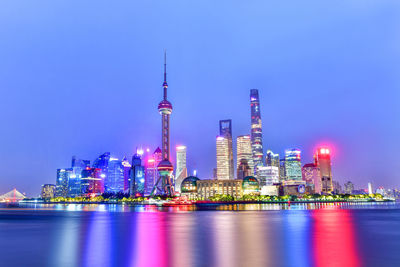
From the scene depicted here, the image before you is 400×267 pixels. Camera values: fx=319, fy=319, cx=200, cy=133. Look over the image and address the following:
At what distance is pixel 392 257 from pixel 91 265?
78.3 ft

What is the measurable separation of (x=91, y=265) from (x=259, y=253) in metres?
13.7

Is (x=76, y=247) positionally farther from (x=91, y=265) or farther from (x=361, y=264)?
(x=361, y=264)

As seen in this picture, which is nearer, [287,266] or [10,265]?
[287,266]

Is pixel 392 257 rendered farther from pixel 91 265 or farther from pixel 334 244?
pixel 91 265

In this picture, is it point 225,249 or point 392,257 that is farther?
point 225,249

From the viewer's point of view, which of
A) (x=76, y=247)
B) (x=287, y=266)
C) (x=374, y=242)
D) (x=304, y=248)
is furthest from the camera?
(x=374, y=242)

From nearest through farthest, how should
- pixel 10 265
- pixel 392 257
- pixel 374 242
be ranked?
pixel 10 265, pixel 392 257, pixel 374 242

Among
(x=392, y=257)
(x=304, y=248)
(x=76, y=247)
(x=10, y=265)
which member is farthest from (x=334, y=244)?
(x=10, y=265)

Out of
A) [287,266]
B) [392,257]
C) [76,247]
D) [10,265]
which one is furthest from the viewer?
[76,247]

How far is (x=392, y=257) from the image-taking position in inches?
1027

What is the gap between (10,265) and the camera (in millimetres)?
23969

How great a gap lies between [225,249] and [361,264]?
450 inches

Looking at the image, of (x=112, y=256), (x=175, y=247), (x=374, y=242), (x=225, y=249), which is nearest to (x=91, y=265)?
(x=112, y=256)

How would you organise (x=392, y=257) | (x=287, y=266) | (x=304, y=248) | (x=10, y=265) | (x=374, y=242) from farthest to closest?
(x=374, y=242) → (x=304, y=248) → (x=392, y=257) → (x=10, y=265) → (x=287, y=266)
